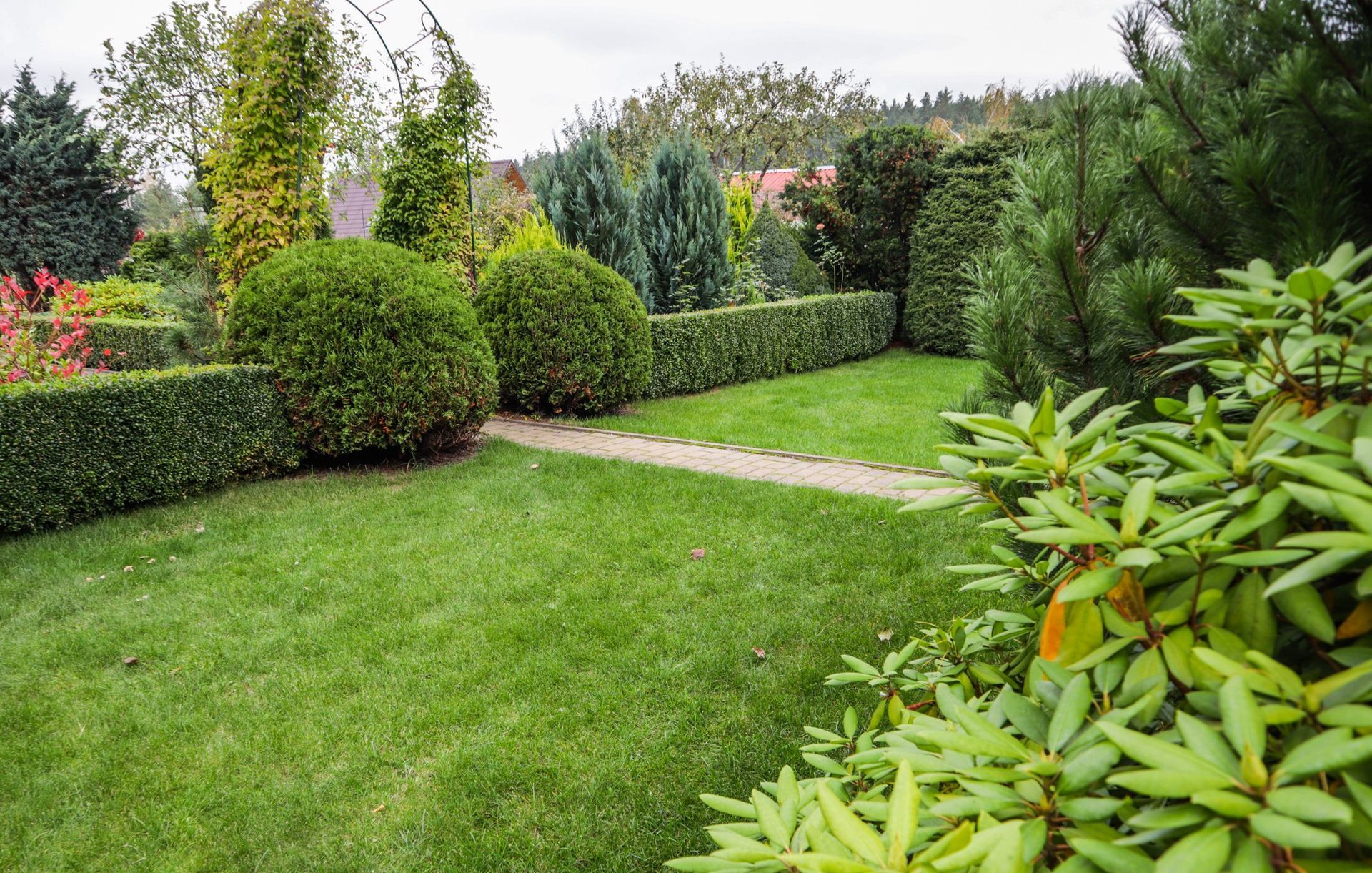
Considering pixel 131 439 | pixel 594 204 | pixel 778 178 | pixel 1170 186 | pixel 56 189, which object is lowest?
pixel 131 439

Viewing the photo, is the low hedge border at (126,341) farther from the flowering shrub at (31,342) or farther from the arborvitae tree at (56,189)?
the arborvitae tree at (56,189)

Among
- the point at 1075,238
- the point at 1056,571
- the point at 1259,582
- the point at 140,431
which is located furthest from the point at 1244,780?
the point at 140,431

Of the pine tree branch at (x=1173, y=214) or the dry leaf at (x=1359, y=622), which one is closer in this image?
the dry leaf at (x=1359, y=622)

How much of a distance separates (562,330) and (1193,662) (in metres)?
7.58

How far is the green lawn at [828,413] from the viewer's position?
7.15 m

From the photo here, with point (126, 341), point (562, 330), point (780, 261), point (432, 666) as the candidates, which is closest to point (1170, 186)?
point (432, 666)

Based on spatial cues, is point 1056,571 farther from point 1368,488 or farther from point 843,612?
point 843,612

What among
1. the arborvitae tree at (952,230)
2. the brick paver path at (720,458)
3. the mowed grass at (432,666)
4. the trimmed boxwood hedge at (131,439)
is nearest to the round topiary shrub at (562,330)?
the brick paver path at (720,458)

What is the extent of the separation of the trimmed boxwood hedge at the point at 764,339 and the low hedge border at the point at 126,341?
311 inches

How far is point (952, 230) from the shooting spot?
12.5 meters

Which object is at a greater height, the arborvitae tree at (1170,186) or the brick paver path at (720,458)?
the arborvitae tree at (1170,186)

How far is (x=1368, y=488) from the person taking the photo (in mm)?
628

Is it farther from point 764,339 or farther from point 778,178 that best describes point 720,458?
point 778,178

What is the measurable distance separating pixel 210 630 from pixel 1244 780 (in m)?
4.33
